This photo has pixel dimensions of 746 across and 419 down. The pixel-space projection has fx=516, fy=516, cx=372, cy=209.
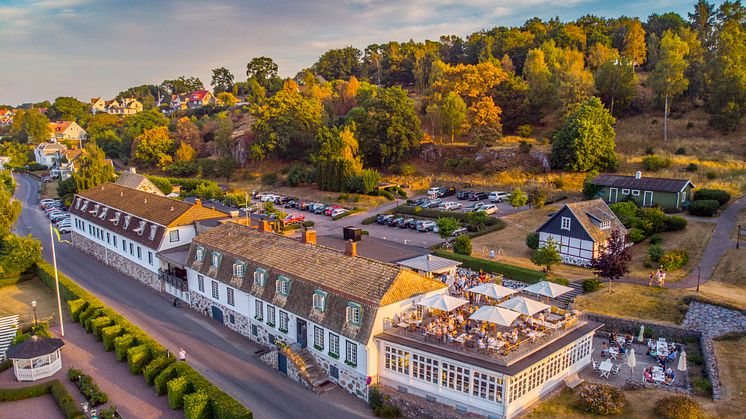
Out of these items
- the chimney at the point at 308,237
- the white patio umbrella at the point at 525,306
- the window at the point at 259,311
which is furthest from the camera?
the chimney at the point at 308,237

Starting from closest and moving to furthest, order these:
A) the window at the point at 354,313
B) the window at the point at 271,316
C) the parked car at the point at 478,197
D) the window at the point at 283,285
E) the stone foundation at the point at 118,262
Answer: the window at the point at 354,313, the window at the point at 283,285, the window at the point at 271,316, the stone foundation at the point at 118,262, the parked car at the point at 478,197

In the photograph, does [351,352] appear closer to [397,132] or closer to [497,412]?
[497,412]

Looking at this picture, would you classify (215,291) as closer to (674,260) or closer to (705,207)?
(674,260)

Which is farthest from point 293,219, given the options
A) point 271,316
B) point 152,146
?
point 152,146

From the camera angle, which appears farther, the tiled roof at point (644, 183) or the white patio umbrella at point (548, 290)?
the tiled roof at point (644, 183)

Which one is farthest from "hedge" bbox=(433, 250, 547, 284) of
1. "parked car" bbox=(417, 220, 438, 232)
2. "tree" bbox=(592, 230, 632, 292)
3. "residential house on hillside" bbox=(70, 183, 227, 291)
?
"residential house on hillside" bbox=(70, 183, 227, 291)

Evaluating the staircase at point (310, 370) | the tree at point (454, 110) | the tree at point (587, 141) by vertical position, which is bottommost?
the staircase at point (310, 370)

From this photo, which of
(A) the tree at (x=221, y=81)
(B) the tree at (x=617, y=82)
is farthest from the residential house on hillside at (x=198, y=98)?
(B) the tree at (x=617, y=82)

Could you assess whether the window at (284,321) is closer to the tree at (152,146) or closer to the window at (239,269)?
the window at (239,269)
